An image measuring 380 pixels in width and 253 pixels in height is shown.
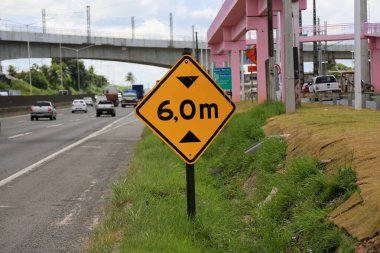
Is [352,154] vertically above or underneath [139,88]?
underneath

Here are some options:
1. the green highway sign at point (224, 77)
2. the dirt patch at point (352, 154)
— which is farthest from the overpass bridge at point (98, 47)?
the dirt patch at point (352, 154)

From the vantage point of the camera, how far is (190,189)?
22.3 ft

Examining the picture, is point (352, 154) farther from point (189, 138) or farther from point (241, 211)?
point (189, 138)

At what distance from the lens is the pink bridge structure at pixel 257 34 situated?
2985cm

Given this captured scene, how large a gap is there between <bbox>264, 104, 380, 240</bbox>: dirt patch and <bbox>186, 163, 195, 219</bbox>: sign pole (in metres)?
1.58

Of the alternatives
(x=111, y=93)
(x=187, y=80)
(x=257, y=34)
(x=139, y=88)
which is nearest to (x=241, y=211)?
(x=187, y=80)

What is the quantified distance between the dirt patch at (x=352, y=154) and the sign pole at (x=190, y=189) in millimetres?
1575

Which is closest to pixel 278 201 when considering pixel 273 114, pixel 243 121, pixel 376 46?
pixel 243 121

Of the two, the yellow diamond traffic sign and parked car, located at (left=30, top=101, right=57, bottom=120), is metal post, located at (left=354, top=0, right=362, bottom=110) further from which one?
parked car, located at (left=30, top=101, right=57, bottom=120)

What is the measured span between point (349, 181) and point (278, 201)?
3.78 ft

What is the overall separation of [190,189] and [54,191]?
531 cm

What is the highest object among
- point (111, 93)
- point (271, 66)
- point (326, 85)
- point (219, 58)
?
point (219, 58)

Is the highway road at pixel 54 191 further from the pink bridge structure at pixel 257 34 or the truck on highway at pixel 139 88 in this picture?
the truck on highway at pixel 139 88

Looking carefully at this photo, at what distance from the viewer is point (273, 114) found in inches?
754
